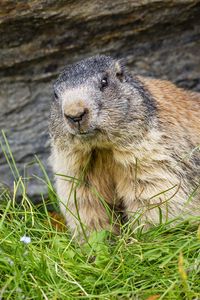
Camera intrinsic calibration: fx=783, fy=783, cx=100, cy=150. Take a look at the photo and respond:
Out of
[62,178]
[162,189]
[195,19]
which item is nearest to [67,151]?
[62,178]

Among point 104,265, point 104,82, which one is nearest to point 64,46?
point 104,82

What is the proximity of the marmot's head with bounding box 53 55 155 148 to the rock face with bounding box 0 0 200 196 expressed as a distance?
0.88 m

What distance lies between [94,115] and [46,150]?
2252 millimetres

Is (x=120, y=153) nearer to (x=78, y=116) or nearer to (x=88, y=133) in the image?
(x=88, y=133)

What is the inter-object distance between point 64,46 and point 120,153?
1625 mm

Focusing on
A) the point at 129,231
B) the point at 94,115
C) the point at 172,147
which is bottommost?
the point at 129,231

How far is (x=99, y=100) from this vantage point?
234 inches

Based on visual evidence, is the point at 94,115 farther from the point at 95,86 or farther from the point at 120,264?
the point at 120,264

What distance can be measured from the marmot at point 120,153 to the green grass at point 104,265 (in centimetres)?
22

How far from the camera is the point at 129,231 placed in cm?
606

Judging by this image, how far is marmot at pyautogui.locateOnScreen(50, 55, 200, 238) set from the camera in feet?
19.8

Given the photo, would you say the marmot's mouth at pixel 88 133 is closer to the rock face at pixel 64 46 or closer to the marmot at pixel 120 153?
the marmot at pixel 120 153

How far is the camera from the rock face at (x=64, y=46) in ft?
23.1

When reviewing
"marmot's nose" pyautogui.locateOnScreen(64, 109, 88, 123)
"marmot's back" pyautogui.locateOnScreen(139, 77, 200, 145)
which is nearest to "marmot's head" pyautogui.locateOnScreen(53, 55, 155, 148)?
"marmot's nose" pyautogui.locateOnScreen(64, 109, 88, 123)
